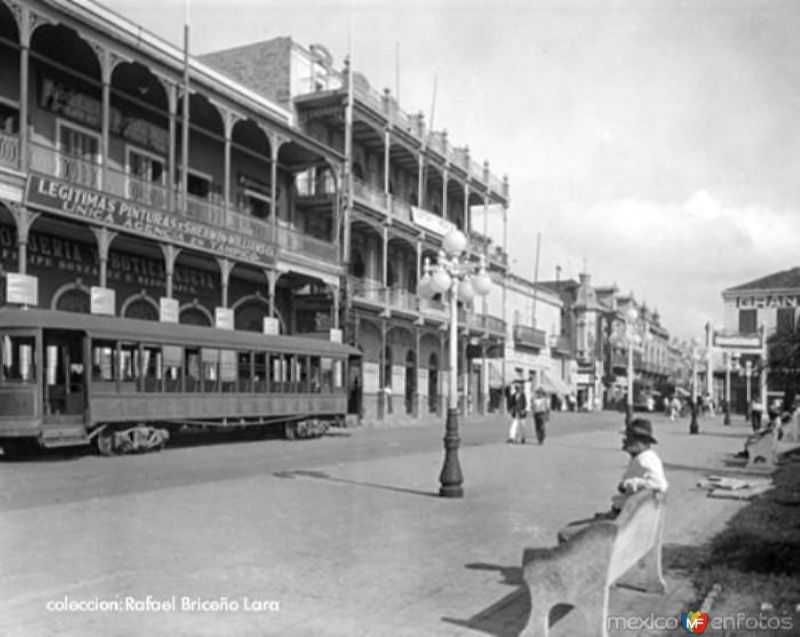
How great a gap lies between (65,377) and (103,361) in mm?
777

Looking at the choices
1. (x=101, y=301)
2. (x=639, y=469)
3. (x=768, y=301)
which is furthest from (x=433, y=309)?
(x=768, y=301)

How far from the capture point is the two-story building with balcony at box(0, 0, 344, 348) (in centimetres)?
1808

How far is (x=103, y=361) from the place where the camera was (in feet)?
53.3

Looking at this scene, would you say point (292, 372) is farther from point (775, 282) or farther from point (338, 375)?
point (775, 282)

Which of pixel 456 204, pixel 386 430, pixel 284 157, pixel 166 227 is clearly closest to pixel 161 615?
pixel 166 227

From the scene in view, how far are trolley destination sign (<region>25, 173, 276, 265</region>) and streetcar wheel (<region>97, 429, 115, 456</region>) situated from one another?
4.99 m

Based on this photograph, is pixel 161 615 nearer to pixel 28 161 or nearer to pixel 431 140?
pixel 28 161

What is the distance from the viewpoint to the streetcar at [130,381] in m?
15.0

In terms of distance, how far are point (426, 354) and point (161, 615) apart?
111 ft

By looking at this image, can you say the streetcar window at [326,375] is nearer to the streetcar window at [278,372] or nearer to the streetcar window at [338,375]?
the streetcar window at [338,375]

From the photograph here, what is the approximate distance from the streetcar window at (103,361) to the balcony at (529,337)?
35.0 meters

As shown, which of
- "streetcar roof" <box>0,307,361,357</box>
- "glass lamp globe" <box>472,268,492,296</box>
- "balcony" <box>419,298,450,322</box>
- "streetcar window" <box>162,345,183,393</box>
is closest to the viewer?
"glass lamp globe" <box>472,268,492,296</box>

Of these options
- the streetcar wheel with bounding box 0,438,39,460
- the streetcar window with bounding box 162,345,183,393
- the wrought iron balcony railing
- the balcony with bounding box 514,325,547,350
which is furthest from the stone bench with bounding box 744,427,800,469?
the balcony with bounding box 514,325,547,350

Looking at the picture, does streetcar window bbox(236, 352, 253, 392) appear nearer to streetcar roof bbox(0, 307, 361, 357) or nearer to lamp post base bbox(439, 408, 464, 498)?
streetcar roof bbox(0, 307, 361, 357)
